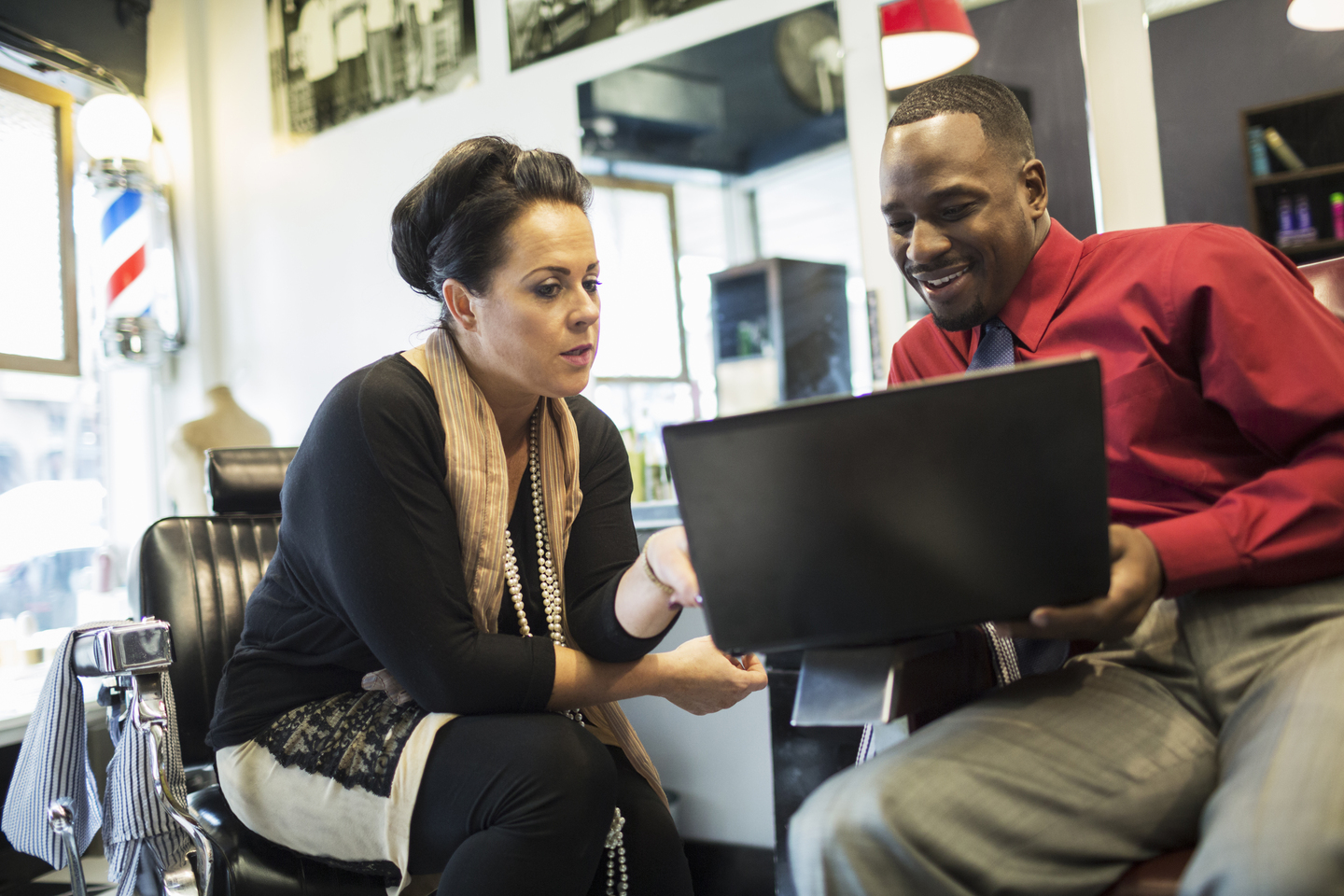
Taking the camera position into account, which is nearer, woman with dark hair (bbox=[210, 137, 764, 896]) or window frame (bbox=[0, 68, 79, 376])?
woman with dark hair (bbox=[210, 137, 764, 896])

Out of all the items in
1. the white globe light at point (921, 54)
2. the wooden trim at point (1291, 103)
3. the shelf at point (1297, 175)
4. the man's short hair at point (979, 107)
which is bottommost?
the man's short hair at point (979, 107)

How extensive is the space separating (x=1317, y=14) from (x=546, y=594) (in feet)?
5.52

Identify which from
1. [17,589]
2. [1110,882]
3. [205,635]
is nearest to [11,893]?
[17,589]

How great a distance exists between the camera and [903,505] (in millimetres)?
815

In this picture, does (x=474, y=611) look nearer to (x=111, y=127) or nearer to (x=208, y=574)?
(x=208, y=574)

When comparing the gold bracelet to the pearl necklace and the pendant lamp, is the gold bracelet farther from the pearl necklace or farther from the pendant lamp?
the pendant lamp

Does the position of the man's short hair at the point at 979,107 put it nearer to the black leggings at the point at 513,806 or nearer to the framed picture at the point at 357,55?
the black leggings at the point at 513,806

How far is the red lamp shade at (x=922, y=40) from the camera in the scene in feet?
6.88

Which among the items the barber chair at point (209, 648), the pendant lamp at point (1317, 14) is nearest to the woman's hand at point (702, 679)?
the barber chair at point (209, 648)

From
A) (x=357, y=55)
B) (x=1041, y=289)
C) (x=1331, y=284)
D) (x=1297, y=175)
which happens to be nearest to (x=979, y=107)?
(x=1041, y=289)

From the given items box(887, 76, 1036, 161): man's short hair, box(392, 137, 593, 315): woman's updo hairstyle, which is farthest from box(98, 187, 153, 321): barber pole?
box(887, 76, 1036, 161): man's short hair

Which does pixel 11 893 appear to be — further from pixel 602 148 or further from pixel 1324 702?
pixel 1324 702

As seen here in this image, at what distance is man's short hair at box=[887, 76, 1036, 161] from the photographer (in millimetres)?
1235

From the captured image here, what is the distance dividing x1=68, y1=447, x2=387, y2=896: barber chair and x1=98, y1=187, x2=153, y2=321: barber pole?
5.64ft
